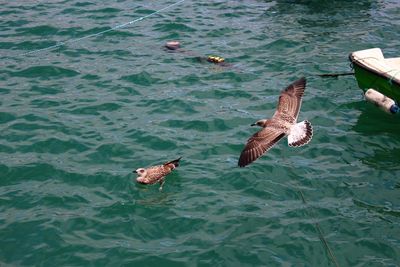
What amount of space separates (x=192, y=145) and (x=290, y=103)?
7.62ft

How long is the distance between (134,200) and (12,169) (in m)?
2.78

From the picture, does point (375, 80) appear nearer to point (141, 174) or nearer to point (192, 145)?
point (192, 145)

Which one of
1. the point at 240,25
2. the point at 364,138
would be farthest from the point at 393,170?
the point at 240,25

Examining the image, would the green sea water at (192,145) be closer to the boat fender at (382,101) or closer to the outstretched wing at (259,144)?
the boat fender at (382,101)

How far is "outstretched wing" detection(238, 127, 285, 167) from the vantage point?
8883 mm

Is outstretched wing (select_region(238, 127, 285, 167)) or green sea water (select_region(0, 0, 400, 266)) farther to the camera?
outstretched wing (select_region(238, 127, 285, 167))

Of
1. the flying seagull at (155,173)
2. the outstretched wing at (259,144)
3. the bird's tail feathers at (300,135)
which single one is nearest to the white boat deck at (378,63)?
the bird's tail feathers at (300,135)

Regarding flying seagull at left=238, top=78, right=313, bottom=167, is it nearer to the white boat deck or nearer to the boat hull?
the boat hull

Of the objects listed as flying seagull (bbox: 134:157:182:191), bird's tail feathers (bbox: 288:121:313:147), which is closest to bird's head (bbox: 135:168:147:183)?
flying seagull (bbox: 134:157:182:191)

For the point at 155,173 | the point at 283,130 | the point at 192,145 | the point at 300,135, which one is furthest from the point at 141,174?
the point at 300,135

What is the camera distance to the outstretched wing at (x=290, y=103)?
10413 millimetres

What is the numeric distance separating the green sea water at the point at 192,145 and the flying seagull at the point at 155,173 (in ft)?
0.79

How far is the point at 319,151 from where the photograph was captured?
11133 millimetres

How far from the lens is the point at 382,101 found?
12.0 m
